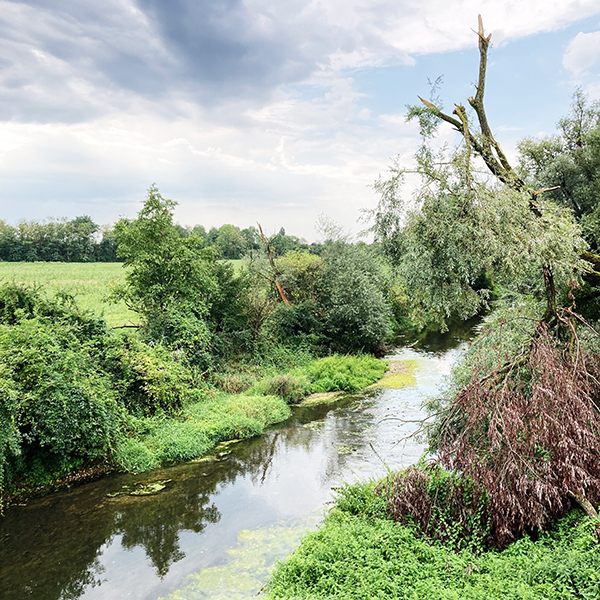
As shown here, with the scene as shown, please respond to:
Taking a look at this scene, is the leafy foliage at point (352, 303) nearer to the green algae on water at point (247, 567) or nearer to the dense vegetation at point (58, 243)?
the green algae on water at point (247, 567)

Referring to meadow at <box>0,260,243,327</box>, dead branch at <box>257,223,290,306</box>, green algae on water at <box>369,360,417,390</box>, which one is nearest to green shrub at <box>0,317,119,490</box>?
meadow at <box>0,260,243,327</box>

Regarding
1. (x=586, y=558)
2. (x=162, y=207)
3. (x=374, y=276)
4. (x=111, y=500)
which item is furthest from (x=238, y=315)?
(x=586, y=558)

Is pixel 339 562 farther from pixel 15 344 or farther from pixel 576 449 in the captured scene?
pixel 15 344

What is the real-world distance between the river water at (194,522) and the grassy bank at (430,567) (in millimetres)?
1285

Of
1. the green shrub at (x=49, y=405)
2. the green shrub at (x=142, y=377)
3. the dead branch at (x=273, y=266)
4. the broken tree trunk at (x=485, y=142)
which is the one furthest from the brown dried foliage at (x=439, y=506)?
the dead branch at (x=273, y=266)

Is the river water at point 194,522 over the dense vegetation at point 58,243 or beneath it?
beneath

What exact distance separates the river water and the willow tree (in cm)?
255

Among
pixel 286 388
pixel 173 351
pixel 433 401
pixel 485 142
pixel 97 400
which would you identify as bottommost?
pixel 286 388

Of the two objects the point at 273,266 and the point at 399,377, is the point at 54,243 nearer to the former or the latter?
the point at 273,266

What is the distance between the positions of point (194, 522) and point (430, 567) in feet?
16.6

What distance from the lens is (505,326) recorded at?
982cm

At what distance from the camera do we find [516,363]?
750 centimetres

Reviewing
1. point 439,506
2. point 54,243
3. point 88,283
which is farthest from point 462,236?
point 54,243

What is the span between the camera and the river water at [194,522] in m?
6.89
